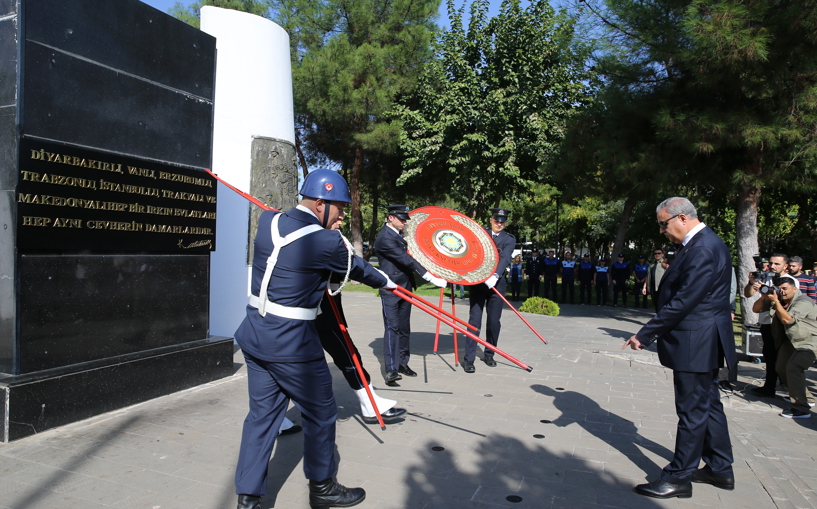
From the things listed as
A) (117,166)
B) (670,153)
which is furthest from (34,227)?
(670,153)

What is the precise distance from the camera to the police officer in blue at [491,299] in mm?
6980

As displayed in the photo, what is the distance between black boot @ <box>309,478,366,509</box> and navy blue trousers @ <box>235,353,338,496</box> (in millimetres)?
54

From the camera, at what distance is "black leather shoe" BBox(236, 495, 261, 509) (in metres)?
3.12

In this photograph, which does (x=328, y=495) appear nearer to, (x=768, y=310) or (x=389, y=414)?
(x=389, y=414)

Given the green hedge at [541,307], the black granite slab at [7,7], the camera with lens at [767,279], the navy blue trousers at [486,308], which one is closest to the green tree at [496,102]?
the green hedge at [541,307]

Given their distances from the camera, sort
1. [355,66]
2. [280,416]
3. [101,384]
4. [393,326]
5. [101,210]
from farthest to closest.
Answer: [355,66] → [393,326] → [101,210] → [101,384] → [280,416]

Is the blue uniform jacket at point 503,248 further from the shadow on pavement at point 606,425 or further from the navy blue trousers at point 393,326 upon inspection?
the shadow on pavement at point 606,425

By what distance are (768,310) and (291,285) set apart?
5.79 m

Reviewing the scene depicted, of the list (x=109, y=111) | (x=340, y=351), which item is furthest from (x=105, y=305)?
(x=340, y=351)

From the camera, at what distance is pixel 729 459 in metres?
3.73

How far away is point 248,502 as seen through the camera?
3.12 m

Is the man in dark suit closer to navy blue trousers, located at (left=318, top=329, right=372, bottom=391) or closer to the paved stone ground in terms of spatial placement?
the paved stone ground

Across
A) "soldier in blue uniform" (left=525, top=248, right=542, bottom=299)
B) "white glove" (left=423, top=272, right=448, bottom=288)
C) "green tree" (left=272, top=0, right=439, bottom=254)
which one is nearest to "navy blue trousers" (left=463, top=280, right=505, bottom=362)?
"white glove" (left=423, top=272, right=448, bottom=288)

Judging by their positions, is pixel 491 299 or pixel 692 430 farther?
pixel 491 299
